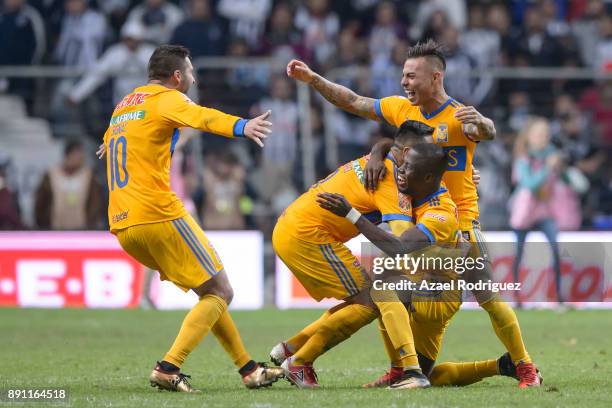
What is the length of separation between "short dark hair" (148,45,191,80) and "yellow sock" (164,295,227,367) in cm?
164

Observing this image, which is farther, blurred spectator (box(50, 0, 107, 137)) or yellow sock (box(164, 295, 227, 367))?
blurred spectator (box(50, 0, 107, 137))

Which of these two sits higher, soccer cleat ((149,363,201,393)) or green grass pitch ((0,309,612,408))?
soccer cleat ((149,363,201,393))

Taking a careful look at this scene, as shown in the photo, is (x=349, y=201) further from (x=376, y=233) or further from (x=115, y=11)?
(x=115, y=11)

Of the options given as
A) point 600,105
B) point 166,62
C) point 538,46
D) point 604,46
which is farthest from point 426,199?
point 604,46

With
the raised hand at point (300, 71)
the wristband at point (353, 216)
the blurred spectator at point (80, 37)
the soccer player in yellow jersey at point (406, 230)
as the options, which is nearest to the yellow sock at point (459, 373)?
the soccer player in yellow jersey at point (406, 230)

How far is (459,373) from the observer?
916 cm

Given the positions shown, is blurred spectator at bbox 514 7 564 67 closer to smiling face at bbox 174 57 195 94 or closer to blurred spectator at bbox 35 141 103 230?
blurred spectator at bbox 35 141 103 230

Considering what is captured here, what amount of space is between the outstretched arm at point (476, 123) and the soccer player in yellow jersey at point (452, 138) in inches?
1.2

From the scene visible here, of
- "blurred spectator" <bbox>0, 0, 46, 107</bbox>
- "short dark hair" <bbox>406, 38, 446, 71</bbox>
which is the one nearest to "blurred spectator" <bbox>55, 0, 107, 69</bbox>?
"blurred spectator" <bbox>0, 0, 46, 107</bbox>

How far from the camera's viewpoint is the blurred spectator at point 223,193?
1841 centimetres

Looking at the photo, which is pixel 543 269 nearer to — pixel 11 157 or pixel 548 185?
pixel 548 185

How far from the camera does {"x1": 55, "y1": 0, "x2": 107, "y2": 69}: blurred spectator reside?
2042 centimetres

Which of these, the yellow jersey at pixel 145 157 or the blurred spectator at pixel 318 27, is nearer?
the yellow jersey at pixel 145 157

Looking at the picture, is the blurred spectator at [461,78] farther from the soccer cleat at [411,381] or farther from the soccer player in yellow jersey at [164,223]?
the soccer cleat at [411,381]
